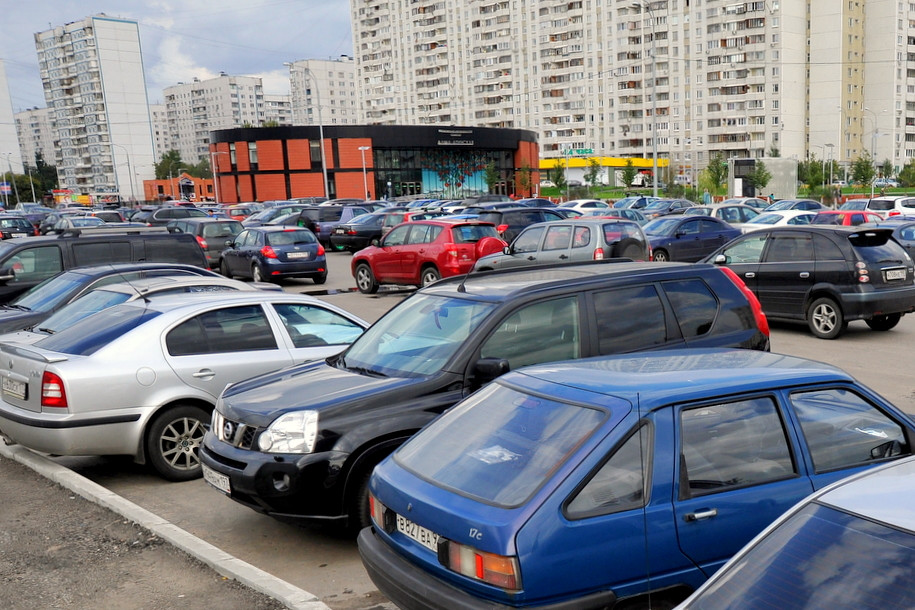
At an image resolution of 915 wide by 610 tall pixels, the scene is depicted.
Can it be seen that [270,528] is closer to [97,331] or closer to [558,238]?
[97,331]

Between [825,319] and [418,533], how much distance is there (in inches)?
427

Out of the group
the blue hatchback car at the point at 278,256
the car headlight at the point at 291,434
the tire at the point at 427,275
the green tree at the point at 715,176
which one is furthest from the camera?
the green tree at the point at 715,176

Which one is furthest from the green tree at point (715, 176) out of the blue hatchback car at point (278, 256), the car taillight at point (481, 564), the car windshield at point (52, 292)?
the car taillight at point (481, 564)

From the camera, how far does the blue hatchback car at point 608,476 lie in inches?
132

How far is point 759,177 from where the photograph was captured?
202 ft

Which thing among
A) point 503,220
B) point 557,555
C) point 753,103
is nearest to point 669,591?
point 557,555

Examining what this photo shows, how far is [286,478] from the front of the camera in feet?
17.0

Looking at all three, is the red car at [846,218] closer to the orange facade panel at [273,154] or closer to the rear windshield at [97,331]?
the rear windshield at [97,331]

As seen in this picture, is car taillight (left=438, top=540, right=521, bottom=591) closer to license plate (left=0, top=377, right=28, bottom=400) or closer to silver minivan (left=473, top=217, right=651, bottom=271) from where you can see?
license plate (left=0, top=377, right=28, bottom=400)

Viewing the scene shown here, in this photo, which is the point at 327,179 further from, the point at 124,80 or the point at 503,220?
the point at 124,80

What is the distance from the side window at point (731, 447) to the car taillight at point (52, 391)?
5.04m

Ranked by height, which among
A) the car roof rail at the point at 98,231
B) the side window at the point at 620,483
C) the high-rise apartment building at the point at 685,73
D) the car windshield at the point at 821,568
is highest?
the high-rise apartment building at the point at 685,73

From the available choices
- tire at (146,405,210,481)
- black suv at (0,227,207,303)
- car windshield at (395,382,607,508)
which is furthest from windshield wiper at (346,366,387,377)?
black suv at (0,227,207,303)

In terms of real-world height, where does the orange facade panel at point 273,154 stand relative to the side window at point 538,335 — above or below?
above
